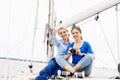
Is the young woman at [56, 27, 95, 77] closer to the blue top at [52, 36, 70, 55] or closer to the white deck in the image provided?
the blue top at [52, 36, 70, 55]

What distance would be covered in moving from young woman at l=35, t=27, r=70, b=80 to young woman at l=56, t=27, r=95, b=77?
8cm

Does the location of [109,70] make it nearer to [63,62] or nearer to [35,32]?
[35,32]

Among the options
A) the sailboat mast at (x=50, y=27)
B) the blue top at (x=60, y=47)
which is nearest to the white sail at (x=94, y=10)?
the blue top at (x=60, y=47)

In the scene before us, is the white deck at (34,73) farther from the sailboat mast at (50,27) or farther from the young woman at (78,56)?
the sailboat mast at (50,27)

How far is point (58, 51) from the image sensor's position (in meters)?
5.21

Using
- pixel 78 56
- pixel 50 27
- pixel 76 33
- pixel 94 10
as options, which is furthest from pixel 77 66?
pixel 50 27

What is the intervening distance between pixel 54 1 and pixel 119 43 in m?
2.20

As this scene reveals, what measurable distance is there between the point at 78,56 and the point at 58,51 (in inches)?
12.9

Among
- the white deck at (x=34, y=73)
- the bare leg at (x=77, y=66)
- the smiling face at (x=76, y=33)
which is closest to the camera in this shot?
the bare leg at (x=77, y=66)

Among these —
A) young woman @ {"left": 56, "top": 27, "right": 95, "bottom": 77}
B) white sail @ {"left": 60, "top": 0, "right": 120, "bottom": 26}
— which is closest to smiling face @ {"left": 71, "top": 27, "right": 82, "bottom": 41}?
young woman @ {"left": 56, "top": 27, "right": 95, "bottom": 77}

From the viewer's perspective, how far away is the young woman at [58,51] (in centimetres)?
488

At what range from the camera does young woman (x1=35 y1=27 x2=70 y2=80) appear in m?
4.88

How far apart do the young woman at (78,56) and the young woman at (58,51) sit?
0.08 m

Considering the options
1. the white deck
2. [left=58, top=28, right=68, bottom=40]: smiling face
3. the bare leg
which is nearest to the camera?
the bare leg
